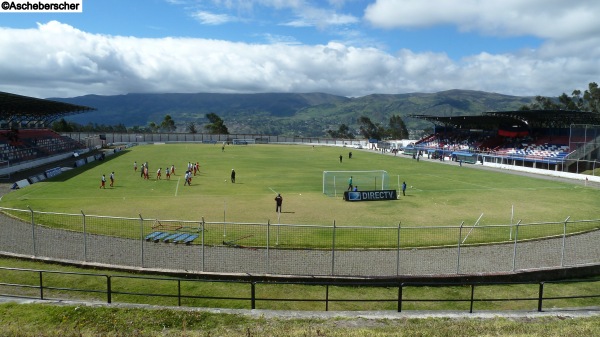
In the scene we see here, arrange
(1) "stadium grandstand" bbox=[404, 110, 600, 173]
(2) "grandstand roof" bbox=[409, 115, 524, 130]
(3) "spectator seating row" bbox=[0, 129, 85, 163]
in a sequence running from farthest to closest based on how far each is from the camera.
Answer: (2) "grandstand roof" bbox=[409, 115, 524, 130]
(1) "stadium grandstand" bbox=[404, 110, 600, 173]
(3) "spectator seating row" bbox=[0, 129, 85, 163]

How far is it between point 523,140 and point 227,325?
74.9 metres

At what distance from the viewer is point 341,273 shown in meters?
15.8

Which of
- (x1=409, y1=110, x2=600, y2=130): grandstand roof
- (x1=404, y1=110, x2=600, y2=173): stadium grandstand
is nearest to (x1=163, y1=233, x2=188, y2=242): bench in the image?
(x1=404, y1=110, x2=600, y2=173): stadium grandstand

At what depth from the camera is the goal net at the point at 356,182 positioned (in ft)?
120

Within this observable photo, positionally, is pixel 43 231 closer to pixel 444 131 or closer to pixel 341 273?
pixel 341 273

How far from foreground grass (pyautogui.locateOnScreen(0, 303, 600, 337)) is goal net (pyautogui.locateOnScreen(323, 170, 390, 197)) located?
23.7 metres

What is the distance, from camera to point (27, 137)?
224ft

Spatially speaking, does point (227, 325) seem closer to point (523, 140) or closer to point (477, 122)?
point (523, 140)

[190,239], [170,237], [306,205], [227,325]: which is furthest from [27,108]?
[227,325]

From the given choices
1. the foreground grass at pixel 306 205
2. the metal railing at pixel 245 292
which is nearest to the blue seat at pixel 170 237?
the foreground grass at pixel 306 205

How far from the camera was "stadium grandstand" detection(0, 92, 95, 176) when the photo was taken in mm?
50900

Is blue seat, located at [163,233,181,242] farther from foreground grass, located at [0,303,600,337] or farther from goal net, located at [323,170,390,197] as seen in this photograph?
goal net, located at [323,170,390,197]

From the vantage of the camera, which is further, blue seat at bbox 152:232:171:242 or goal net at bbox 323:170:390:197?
goal net at bbox 323:170:390:197

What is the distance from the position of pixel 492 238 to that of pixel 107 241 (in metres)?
18.3
